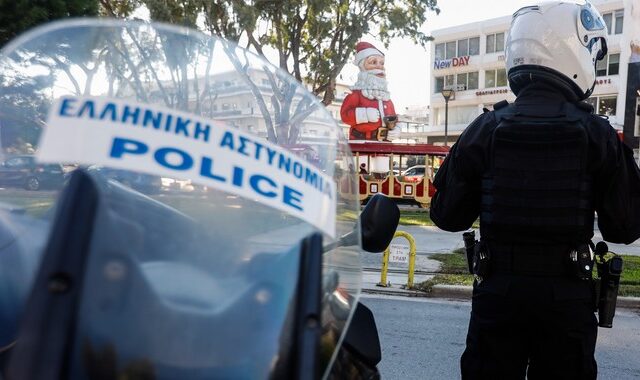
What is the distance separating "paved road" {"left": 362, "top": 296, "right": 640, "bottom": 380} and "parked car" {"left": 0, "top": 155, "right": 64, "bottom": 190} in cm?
325

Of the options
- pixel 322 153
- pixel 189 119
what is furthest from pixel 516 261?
pixel 189 119

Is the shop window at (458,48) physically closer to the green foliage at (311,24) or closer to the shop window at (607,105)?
the shop window at (607,105)

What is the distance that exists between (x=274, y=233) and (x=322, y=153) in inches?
10.8

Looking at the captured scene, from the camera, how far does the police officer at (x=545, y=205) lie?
2.04 meters

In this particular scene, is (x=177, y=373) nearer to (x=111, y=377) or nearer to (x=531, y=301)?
(x=111, y=377)

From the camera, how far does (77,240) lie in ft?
3.26

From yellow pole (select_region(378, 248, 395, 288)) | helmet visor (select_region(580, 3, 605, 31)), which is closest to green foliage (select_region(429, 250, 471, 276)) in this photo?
yellow pole (select_region(378, 248, 395, 288))

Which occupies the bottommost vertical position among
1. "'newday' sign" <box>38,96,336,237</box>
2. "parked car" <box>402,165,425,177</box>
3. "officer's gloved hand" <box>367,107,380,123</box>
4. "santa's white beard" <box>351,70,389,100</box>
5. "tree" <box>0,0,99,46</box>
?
"'newday' sign" <box>38,96,336,237</box>

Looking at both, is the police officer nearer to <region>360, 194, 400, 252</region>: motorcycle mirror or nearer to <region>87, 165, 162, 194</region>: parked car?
<region>360, 194, 400, 252</region>: motorcycle mirror

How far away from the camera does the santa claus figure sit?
20547 millimetres

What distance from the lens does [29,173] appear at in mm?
1264

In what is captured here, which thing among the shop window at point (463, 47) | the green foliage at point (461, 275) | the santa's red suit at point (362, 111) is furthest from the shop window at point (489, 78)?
the green foliage at point (461, 275)

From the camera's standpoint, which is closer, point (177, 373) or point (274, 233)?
point (177, 373)

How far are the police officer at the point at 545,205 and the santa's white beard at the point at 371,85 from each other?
18.7 m
